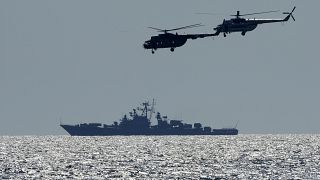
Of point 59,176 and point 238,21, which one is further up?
point 238,21

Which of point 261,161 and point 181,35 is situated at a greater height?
point 181,35

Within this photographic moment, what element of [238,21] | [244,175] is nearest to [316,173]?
[244,175]

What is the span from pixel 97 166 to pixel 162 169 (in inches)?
548

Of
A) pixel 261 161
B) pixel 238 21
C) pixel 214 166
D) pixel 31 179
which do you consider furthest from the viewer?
pixel 261 161

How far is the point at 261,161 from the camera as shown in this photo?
639ft

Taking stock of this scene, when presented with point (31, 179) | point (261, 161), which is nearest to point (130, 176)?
point (31, 179)

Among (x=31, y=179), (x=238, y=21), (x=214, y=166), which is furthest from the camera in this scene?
(x=214, y=166)

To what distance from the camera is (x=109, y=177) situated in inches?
6117

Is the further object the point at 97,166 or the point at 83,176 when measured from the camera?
the point at 97,166

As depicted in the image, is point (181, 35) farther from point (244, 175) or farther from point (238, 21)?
point (244, 175)

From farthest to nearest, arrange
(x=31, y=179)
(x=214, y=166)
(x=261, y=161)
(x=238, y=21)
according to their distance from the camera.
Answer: (x=261, y=161) < (x=214, y=166) < (x=238, y=21) < (x=31, y=179)

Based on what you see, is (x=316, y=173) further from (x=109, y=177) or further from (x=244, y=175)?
Answer: (x=109, y=177)

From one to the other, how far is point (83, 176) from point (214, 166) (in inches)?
1232

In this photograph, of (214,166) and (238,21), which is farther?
(214,166)
